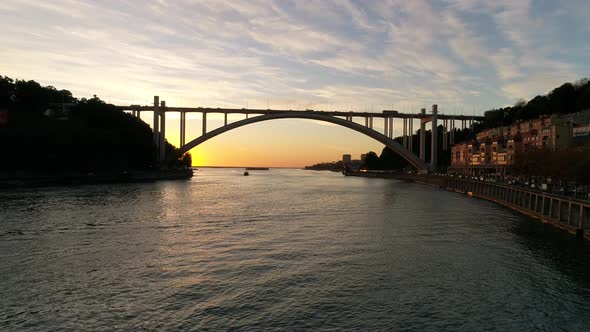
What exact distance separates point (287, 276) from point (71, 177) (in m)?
50.8

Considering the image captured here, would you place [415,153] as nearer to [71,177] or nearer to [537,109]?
[537,109]

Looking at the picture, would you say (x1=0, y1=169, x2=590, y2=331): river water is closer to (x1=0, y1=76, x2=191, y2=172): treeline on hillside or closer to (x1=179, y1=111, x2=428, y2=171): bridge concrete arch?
(x1=0, y1=76, x2=191, y2=172): treeline on hillside

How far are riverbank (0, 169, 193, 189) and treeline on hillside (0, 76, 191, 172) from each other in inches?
36.7

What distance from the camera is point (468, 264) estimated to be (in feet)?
46.0

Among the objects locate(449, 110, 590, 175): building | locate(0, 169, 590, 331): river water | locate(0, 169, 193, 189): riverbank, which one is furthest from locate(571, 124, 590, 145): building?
locate(0, 169, 193, 189): riverbank

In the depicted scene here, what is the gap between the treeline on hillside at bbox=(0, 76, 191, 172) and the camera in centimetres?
5094

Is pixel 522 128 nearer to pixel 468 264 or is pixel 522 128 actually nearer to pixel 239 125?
pixel 239 125

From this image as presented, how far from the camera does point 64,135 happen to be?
5500 centimetres

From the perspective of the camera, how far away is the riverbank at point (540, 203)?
754 inches

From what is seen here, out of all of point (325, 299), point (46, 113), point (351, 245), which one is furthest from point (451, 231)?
point (46, 113)

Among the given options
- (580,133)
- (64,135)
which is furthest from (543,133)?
(64,135)

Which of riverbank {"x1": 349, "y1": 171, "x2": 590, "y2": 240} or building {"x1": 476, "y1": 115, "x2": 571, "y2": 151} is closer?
riverbank {"x1": 349, "y1": 171, "x2": 590, "y2": 240}

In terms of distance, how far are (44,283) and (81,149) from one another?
164ft

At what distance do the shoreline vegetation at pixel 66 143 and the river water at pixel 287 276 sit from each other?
3234 cm
